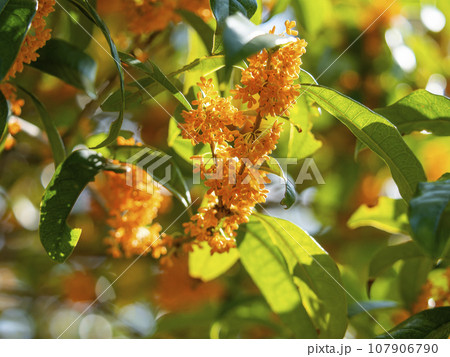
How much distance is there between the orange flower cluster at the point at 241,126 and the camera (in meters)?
1.11

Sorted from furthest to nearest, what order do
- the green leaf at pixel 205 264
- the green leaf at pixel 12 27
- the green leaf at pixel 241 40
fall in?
the green leaf at pixel 205 264, the green leaf at pixel 12 27, the green leaf at pixel 241 40

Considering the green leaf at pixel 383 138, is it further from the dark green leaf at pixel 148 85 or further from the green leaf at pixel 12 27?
the green leaf at pixel 12 27

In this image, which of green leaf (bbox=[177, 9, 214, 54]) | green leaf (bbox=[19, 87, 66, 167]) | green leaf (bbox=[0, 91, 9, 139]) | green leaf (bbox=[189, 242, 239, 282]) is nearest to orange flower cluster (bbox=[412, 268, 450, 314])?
green leaf (bbox=[189, 242, 239, 282])

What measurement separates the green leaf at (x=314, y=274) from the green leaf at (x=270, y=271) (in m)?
0.08

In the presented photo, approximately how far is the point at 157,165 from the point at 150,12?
71cm

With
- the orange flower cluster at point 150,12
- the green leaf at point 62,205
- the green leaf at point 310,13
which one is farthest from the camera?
the green leaf at point 310,13

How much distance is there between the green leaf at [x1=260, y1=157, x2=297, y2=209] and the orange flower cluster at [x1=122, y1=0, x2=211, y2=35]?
2.79 feet

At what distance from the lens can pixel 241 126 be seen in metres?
1.19

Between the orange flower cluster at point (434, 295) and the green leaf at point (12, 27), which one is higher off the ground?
the green leaf at point (12, 27)

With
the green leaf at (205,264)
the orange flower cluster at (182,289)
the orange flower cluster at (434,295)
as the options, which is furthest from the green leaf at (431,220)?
the orange flower cluster at (182,289)

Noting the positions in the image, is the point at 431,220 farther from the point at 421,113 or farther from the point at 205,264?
the point at 205,264

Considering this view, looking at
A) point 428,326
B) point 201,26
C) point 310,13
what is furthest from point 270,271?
point 310,13

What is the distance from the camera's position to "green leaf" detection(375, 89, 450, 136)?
136cm

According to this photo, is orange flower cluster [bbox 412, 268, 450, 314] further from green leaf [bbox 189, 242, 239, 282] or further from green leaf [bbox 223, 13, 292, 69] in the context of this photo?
green leaf [bbox 223, 13, 292, 69]
